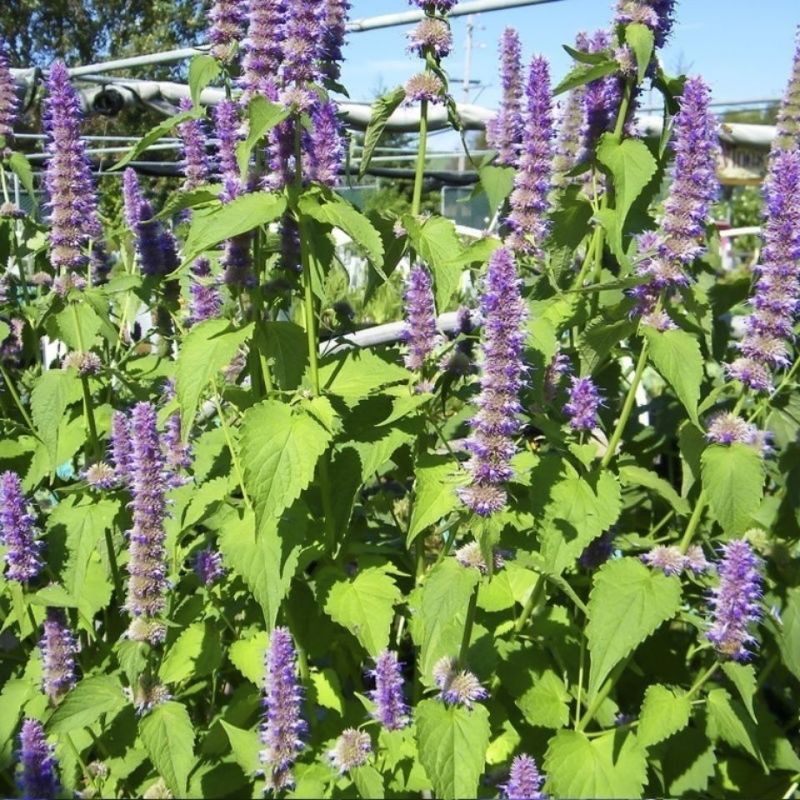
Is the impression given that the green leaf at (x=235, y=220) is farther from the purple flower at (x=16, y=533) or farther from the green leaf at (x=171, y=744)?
the green leaf at (x=171, y=744)

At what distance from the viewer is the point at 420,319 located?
2660mm

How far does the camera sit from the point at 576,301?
2.82 m

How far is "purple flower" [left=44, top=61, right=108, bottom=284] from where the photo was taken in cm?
296

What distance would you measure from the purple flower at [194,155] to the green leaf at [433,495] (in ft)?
4.47

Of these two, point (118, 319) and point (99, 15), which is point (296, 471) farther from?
point (99, 15)

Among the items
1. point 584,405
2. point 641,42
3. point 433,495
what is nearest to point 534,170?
point 641,42

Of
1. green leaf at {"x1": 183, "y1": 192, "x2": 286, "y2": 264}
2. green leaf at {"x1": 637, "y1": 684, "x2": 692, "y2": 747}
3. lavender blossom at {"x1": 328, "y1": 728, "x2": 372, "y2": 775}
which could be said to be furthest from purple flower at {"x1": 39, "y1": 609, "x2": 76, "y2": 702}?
green leaf at {"x1": 637, "y1": 684, "x2": 692, "y2": 747}

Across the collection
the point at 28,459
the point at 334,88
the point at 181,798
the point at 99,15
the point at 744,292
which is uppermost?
the point at 99,15

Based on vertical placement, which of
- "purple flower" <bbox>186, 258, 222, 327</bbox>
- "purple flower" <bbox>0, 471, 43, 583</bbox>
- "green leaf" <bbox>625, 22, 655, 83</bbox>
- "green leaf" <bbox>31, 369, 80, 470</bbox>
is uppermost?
"green leaf" <bbox>625, 22, 655, 83</bbox>

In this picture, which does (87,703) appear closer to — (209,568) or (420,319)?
(209,568)

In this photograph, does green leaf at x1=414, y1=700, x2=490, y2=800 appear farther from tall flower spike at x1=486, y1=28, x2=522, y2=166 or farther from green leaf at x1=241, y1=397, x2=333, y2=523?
tall flower spike at x1=486, y1=28, x2=522, y2=166

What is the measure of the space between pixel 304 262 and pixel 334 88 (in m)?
0.56

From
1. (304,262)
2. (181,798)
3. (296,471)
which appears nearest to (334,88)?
(304,262)

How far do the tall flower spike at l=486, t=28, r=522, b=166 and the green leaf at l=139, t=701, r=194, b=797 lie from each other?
2.15 metres
